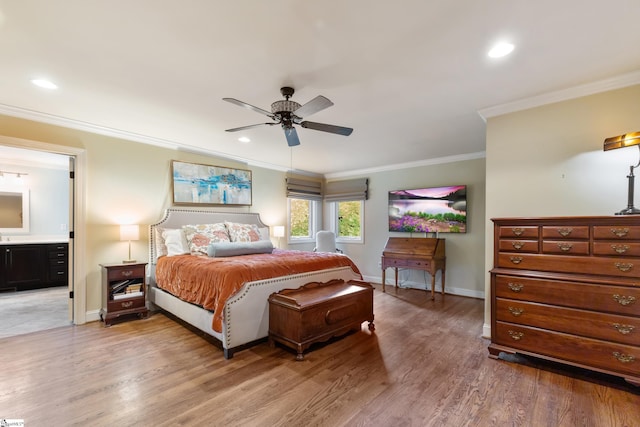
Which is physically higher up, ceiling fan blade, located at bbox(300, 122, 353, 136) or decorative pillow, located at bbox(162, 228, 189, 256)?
ceiling fan blade, located at bbox(300, 122, 353, 136)

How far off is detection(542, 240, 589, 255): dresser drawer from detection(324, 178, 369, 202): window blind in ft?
12.7

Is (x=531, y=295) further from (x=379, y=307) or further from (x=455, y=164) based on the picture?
(x=455, y=164)

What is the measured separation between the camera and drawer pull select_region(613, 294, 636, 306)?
2.04m

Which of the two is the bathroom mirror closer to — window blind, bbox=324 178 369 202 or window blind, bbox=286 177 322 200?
window blind, bbox=286 177 322 200

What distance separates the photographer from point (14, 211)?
529 cm

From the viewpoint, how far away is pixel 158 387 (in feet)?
6.97

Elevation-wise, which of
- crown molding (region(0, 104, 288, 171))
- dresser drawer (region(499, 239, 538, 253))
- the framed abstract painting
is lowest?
dresser drawer (region(499, 239, 538, 253))

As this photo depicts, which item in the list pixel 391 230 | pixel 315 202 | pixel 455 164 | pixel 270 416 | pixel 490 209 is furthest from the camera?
pixel 315 202

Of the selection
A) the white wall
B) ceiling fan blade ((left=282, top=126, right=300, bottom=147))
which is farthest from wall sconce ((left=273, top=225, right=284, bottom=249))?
the white wall

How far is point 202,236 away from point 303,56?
2.86 m

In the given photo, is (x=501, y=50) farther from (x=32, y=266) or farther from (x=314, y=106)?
(x=32, y=266)

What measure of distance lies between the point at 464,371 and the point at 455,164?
3.61 m

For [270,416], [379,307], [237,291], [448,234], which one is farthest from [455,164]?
[270,416]

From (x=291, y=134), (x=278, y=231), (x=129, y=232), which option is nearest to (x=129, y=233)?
(x=129, y=232)
